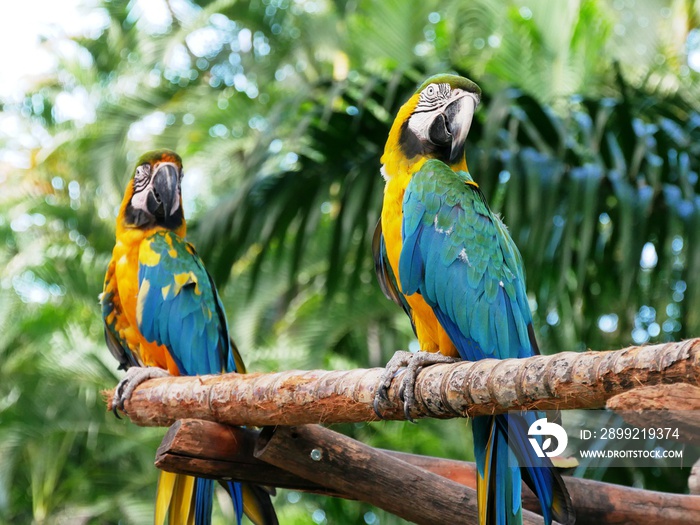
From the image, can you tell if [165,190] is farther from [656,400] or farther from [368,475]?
[656,400]

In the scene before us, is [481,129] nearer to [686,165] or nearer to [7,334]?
[686,165]

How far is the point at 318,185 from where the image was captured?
4164mm

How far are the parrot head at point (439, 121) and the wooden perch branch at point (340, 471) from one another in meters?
0.95

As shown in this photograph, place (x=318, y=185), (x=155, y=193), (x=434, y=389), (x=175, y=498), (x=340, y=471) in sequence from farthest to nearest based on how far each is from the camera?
1. (x=318, y=185)
2. (x=155, y=193)
3. (x=175, y=498)
4. (x=340, y=471)
5. (x=434, y=389)

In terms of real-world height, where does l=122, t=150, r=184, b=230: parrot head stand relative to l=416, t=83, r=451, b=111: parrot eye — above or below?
below

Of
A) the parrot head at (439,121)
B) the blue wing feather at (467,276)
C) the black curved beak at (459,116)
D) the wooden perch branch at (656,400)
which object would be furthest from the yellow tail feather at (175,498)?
the wooden perch branch at (656,400)

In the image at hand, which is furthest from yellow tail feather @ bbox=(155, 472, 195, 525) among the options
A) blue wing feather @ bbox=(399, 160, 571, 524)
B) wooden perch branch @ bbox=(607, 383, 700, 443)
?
wooden perch branch @ bbox=(607, 383, 700, 443)

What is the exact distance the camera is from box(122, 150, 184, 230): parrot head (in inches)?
130

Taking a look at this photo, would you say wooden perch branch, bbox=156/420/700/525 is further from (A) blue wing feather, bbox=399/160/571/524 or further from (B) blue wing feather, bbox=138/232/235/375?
(B) blue wing feather, bbox=138/232/235/375

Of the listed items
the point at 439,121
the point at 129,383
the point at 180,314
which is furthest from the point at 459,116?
the point at 129,383

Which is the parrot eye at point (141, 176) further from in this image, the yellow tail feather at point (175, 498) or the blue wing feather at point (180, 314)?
the yellow tail feather at point (175, 498)

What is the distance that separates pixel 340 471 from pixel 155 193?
148 centimetres

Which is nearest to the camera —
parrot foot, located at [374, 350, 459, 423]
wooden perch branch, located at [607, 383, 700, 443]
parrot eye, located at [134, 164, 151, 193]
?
wooden perch branch, located at [607, 383, 700, 443]

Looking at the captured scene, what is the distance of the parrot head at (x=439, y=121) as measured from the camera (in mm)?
2555
